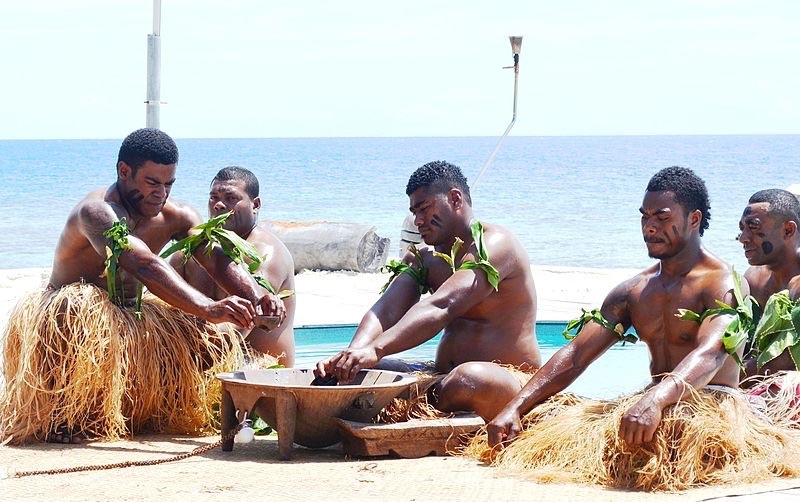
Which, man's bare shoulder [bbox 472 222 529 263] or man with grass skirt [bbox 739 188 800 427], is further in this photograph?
man's bare shoulder [bbox 472 222 529 263]

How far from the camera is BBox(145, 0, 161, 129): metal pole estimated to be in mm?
9875

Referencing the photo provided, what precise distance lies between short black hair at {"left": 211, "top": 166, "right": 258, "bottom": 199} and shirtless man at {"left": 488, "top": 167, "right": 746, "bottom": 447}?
6.77ft

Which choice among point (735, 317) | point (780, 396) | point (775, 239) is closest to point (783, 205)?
point (775, 239)

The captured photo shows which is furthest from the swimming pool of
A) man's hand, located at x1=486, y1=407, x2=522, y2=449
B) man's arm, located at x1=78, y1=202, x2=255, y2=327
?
man's hand, located at x1=486, y1=407, x2=522, y2=449

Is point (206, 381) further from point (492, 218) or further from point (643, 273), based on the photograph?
point (492, 218)

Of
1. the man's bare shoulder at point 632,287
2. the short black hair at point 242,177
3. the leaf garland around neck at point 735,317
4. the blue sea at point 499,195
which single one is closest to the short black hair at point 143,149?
the short black hair at point 242,177

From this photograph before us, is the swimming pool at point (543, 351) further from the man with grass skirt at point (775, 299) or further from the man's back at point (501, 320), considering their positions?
the man's back at point (501, 320)

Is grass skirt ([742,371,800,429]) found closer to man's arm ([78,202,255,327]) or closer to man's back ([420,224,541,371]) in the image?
man's back ([420,224,541,371])

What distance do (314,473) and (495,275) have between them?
121 cm

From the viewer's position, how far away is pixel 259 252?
5984 millimetres

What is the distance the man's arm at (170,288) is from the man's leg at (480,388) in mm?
895

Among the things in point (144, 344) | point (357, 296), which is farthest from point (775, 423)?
point (357, 296)

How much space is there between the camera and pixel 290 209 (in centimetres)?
3747

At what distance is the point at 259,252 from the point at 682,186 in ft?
7.49
